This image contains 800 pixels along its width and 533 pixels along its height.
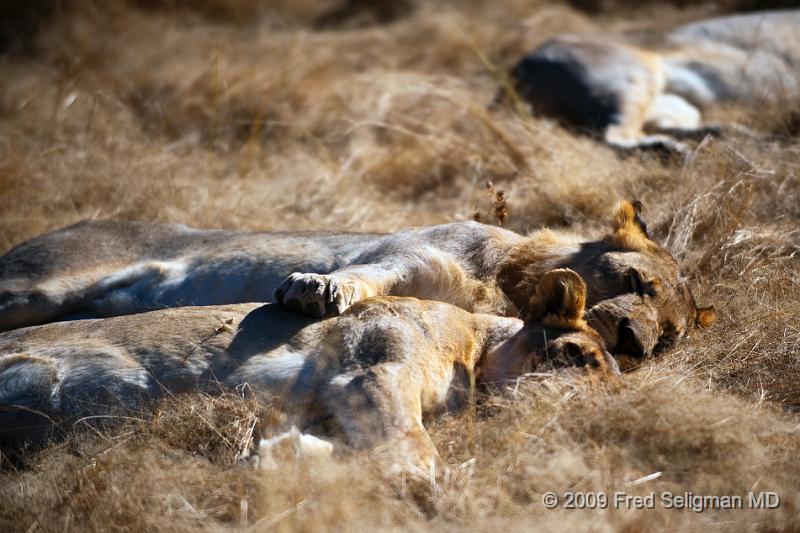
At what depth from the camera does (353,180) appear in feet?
23.0

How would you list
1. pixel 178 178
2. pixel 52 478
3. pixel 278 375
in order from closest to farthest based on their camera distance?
pixel 52 478 < pixel 278 375 < pixel 178 178

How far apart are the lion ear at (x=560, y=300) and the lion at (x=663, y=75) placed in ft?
11.5

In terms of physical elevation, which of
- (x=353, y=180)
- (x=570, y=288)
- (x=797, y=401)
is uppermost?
(x=570, y=288)

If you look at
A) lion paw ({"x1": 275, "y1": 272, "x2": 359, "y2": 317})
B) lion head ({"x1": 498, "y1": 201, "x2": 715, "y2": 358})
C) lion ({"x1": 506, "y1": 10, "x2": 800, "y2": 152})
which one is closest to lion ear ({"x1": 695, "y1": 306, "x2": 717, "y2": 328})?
lion head ({"x1": 498, "y1": 201, "x2": 715, "y2": 358})

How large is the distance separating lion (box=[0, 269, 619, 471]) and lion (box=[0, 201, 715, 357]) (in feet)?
1.50

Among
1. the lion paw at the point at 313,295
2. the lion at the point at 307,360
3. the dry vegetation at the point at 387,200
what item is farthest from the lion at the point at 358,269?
the lion at the point at 307,360

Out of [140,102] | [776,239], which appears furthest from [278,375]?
[140,102]

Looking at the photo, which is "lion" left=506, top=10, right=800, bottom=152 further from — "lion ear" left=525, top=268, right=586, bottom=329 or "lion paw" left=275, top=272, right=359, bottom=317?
"lion paw" left=275, top=272, right=359, bottom=317

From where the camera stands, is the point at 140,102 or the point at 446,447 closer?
the point at 446,447

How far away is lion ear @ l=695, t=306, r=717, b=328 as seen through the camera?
461cm

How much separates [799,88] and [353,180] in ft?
12.2

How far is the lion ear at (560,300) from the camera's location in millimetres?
3814

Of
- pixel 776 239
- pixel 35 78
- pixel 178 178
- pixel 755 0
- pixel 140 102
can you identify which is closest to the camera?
pixel 776 239

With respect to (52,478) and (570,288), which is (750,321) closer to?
(570,288)
